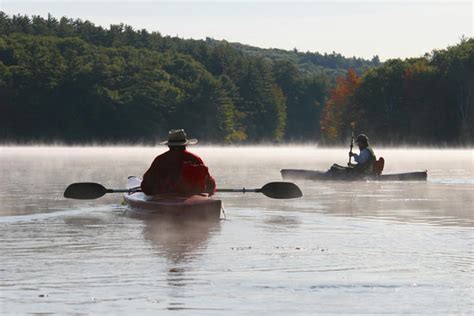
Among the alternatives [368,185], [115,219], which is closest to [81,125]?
[368,185]

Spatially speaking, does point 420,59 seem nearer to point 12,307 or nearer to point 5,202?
point 5,202

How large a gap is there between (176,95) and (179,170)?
452 ft

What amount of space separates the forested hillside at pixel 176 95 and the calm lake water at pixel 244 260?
93269 mm

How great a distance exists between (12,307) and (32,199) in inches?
570

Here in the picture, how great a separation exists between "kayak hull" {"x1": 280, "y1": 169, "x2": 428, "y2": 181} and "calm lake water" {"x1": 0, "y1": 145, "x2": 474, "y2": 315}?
8634 millimetres

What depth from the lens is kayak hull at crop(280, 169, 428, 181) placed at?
3309 centimetres

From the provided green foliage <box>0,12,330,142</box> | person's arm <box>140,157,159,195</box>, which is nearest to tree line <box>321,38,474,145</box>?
green foliage <box>0,12,330,142</box>

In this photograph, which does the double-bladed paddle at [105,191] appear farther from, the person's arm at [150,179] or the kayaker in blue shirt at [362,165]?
the kayaker in blue shirt at [362,165]

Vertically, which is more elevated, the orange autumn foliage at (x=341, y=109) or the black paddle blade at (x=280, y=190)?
the orange autumn foliage at (x=341, y=109)

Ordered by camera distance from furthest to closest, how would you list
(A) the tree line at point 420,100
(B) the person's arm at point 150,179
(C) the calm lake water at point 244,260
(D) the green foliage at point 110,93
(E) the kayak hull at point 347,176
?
(D) the green foliage at point 110,93, (A) the tree line at point 420,100, (E) the kayak hull at point 347,176, (B) the person's arm at point 150,179, (C) the calm lake water at point 244,260

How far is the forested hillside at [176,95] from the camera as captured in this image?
384 feet

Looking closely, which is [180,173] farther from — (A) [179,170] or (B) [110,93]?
(B) [110,93]

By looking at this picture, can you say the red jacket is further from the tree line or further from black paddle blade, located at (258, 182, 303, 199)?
the tree line

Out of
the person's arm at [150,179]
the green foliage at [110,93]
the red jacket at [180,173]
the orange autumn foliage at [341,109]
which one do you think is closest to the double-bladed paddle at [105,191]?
the person's arm at [150,179]
